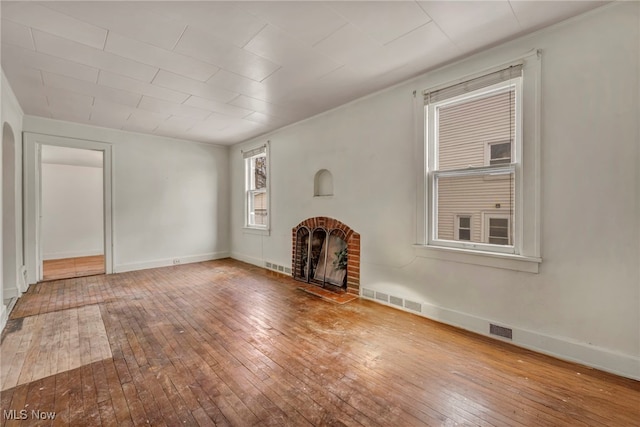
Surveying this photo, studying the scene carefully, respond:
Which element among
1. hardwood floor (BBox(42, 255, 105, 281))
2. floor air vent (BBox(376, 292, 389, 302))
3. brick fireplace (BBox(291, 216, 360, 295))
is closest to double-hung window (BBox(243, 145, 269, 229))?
brick fireplace (BBox(291, 216, 360, 295))

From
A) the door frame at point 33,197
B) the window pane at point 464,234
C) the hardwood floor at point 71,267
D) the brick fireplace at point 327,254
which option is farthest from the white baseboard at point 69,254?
the window pane at point 464,234

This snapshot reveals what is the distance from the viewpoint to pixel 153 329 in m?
2.84

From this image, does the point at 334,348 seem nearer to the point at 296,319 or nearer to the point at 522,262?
the point at 296,319

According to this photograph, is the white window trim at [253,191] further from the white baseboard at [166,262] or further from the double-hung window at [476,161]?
the double-hung window at [476,161]

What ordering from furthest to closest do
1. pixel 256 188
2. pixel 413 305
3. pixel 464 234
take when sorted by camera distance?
pixel 256 188, pixel 413 305, pixel 464 234

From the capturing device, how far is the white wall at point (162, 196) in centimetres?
521

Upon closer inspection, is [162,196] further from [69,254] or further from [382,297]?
[382,297]

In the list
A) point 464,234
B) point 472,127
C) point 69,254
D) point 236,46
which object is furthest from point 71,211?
point 472,127

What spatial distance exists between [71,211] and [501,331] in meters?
9.20

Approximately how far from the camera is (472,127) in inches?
111

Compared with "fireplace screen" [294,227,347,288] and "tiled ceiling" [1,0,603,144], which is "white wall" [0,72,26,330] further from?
"fireplace screen" [294,227,347,288]

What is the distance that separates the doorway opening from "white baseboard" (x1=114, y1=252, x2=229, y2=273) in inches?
53.4

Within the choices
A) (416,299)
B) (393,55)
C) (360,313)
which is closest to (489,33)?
(393,55)

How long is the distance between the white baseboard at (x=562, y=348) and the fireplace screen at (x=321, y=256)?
5.56 feet
